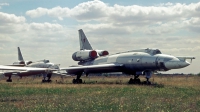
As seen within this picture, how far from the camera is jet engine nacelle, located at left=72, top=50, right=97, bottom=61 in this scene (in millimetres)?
39469

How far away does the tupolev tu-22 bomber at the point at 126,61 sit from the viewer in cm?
2989

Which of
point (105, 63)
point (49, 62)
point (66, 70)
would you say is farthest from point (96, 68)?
point (49, 62)

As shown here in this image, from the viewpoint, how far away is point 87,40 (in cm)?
4262

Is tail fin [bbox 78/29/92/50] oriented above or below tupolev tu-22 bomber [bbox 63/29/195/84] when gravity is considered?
above

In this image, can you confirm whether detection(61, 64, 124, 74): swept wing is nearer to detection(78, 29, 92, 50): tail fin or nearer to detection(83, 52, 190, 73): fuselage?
detection(83, 52, 190, 73): fuselage

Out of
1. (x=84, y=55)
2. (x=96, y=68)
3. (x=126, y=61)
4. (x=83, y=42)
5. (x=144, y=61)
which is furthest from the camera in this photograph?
(x=83, y=42)

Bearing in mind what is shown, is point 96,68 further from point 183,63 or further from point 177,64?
point 183,63

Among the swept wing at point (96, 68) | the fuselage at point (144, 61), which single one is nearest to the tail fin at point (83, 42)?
the fuselage at point (144, 61)

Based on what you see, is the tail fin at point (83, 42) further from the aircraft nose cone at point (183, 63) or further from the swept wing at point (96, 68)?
the aircraft nose cone at point (183, 63)

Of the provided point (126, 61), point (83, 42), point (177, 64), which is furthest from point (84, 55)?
point (177, 64)

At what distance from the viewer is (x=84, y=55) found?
39.8 metres

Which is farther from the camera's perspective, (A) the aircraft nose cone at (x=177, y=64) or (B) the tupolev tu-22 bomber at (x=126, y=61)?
(B) the tupolev tu-22 bomber at (x=126, y=61)

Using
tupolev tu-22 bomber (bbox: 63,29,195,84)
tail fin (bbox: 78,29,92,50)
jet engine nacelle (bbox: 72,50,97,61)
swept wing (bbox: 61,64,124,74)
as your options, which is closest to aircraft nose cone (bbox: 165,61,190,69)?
tupolev tu-22 bomber (bbox: 63,29,195,84)

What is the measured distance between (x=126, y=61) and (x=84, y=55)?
7374 mm
